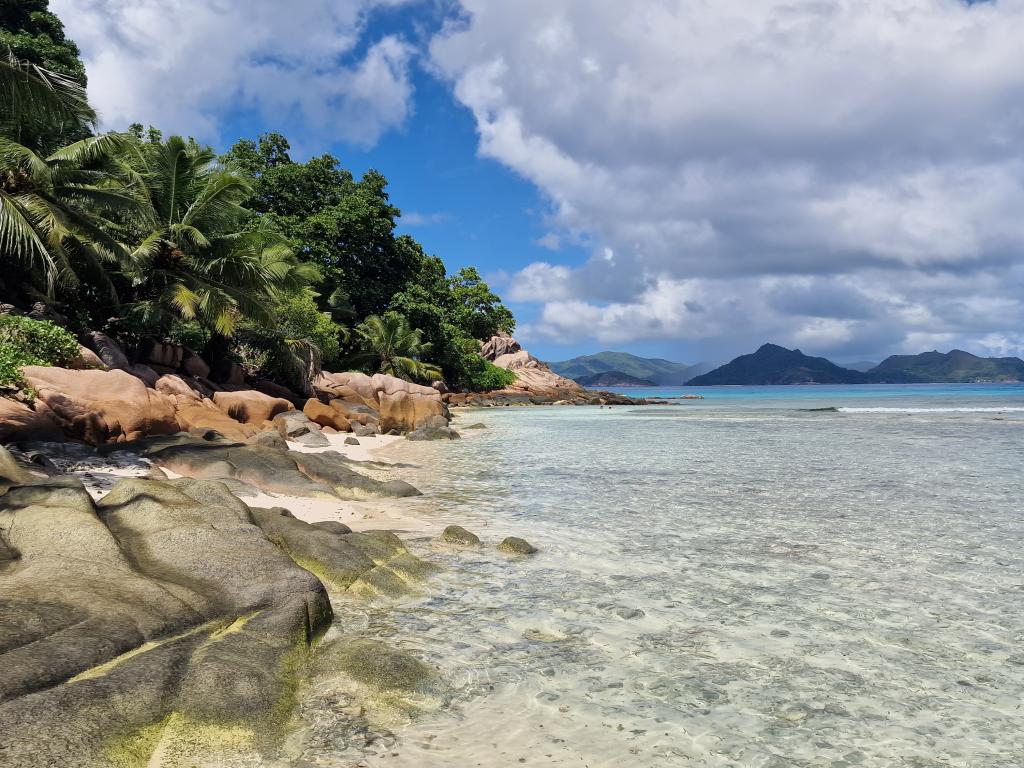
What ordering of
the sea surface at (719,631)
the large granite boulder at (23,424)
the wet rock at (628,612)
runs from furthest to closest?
the large granite boulder at (23,424) < the wet rock at (628,612) < the sea surface at (719,631)

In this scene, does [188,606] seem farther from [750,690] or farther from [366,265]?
[366,265]

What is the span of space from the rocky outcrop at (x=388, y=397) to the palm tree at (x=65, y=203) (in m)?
11.0

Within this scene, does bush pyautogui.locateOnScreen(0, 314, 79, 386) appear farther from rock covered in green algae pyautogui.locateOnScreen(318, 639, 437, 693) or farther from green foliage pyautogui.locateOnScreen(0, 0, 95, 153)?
rock covered in green algae pyautogui.locateOnScreen(318, 639, 437, 693)

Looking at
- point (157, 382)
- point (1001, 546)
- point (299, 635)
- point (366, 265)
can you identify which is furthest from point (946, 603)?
point (366, 265)

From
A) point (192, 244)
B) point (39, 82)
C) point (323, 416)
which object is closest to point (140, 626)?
point (39, 82)

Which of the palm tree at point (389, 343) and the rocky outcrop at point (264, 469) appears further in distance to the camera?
the palm tree at point (389, 343)

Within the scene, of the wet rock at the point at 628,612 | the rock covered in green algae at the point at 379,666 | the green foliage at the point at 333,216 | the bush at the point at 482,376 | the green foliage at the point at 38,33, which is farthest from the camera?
the bush at the point at 482,376

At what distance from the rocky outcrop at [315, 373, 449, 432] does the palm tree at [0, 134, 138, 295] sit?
1098cm

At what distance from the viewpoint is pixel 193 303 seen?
20641mm

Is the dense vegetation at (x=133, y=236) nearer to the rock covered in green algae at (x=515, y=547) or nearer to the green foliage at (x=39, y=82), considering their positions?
the green foliage at (x=39, y=82)

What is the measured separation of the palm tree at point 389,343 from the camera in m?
41.7

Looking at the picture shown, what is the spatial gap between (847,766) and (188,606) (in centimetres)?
424

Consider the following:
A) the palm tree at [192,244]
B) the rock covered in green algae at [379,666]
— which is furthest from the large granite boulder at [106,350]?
the rock covered in green algae at [379,666]

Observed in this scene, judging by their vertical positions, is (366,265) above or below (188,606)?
above
